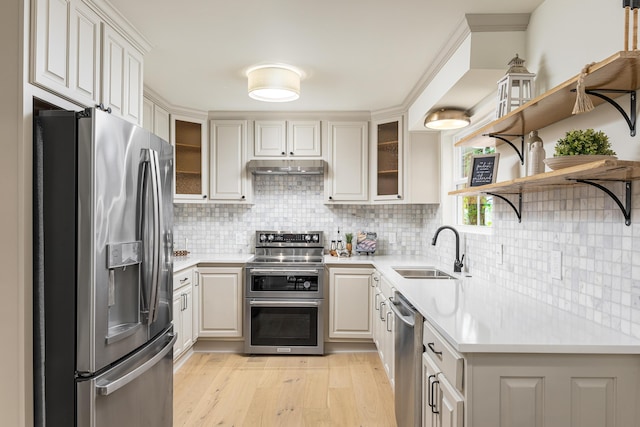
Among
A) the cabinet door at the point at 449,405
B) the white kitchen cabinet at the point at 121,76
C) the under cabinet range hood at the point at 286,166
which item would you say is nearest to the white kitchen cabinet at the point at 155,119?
the under cabinet range hood at the point at 286,166

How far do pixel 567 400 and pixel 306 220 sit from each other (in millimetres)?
3315

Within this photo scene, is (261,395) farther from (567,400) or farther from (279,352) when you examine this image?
(567,400)

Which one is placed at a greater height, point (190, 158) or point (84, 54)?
point (84, 54)

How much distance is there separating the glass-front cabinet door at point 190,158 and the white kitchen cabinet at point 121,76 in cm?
159

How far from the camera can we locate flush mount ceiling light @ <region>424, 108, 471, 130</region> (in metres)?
2.86

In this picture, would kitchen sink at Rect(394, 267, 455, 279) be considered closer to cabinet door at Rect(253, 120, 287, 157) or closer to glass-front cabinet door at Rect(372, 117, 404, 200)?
glass-front cabinet door at Rect(372, 117, 404, 200)

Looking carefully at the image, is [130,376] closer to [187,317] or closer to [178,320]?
[178,320]

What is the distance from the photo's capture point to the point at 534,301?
79.7 inches

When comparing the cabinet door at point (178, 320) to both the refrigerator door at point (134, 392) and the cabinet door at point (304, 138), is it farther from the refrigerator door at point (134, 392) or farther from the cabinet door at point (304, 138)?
Result: the cabinet door at point (304, 138)

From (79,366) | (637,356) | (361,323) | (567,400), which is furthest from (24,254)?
(361,323)

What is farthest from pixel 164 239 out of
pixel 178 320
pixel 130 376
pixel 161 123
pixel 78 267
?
pixel 161 123

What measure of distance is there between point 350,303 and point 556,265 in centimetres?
222

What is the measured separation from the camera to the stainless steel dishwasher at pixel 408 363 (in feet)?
6.48

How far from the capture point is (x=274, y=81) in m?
2.88
